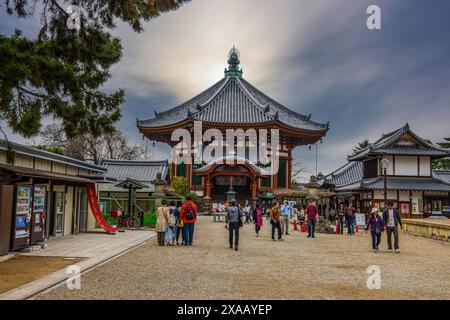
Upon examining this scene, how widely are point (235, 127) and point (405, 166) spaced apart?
680 inches

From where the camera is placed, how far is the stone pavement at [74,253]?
26.7 ft

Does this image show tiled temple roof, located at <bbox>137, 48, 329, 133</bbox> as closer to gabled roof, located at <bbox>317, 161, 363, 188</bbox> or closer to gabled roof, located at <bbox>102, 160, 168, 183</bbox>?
gabled roof, located at <bbox>317, 161, 363, 188</bbox>

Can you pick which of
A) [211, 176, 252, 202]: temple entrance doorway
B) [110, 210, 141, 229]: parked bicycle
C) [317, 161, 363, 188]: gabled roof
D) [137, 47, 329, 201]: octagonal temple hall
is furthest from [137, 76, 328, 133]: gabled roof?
[110, 210, 141, 229]: parked bicycle

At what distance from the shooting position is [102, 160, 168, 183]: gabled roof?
40338mm

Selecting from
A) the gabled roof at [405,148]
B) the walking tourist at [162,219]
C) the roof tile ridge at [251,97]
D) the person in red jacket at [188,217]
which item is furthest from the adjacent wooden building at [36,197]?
the roof tile ridge at [251,97]

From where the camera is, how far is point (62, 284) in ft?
28.9

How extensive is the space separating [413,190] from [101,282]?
32.7 meters

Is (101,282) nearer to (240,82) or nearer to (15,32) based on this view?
(15,32)

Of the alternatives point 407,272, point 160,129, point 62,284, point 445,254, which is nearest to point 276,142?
point 160,129

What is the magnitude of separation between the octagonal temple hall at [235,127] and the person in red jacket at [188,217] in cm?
2415

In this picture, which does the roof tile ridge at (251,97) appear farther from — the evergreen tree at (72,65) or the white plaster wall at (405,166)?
the evergreen tree at (72,65)

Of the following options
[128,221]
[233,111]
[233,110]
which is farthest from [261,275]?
[233,110]

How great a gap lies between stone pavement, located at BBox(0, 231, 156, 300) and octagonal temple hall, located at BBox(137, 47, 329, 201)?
2388cm

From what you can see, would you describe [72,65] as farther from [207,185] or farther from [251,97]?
[251,97]
